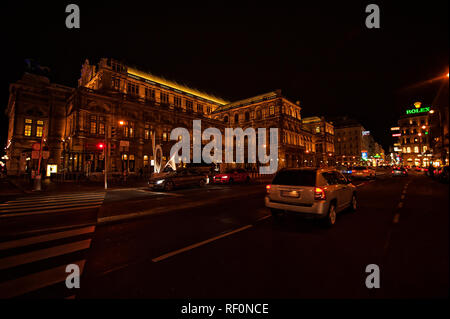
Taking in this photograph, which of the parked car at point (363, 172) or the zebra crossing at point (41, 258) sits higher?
the parked car at point (363, 172)

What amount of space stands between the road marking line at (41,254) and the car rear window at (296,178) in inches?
219

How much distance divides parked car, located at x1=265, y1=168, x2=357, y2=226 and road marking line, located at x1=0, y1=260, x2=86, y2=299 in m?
5.11

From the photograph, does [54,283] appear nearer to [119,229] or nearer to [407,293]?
[119,229]

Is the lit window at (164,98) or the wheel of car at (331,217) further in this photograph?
the lit window at (164,98)

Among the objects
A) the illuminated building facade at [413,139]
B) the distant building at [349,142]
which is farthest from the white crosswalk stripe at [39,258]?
the distant building at [349,142]

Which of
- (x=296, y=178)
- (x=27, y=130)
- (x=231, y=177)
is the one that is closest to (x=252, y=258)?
(x=296, y=178)

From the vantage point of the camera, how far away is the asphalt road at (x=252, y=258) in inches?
116

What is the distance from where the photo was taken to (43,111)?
33750mm

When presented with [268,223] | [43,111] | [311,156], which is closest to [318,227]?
[268,223]

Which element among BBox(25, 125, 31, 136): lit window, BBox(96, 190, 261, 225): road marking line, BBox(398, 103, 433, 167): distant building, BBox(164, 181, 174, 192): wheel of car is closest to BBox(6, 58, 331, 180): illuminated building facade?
BBox(25, 125, 31, 136): lit window

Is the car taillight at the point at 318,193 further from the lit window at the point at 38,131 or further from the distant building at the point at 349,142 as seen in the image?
the distant building at the point at 349,142

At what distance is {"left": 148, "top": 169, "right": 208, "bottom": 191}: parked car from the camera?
1534 cm

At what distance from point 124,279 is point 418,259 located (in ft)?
17.2

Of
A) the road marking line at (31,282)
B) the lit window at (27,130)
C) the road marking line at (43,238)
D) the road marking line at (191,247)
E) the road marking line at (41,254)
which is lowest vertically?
the road marking line at (43,238)
